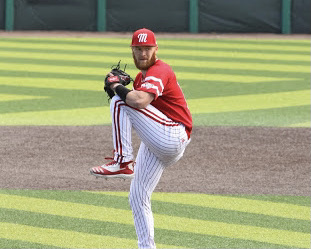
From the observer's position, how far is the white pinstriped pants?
20.9 feet

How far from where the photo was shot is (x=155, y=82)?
627 cm

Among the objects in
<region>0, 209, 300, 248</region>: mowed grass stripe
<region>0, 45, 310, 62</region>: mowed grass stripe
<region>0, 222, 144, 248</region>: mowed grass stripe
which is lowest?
<region>0, 209, 300, 248</region>: mowed grass stripe

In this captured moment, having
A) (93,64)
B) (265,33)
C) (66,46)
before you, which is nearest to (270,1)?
(265,33)

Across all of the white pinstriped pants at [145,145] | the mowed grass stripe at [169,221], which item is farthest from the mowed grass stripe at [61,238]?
the white pinstriped pants at [145,145]

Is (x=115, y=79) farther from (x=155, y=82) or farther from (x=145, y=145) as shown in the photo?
(x=145, y=145)

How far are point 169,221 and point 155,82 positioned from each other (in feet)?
8.37

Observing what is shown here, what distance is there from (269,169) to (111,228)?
3.16m

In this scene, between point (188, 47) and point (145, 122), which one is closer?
point (145, 122)

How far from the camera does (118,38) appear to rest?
95.0 feet

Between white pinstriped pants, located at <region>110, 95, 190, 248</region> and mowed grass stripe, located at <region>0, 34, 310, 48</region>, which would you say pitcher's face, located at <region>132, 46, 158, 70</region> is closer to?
white pinstriped pants, located at <region>110, 95, 190, 248</region>

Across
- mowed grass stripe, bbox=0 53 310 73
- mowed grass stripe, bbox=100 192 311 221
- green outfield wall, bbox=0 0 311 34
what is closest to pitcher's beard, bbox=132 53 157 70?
mowed grass stripe, bbox=100 192 311 221

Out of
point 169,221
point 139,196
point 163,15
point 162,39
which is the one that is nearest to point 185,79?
point 162,39

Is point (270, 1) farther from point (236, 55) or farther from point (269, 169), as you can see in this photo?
point (269, 169)

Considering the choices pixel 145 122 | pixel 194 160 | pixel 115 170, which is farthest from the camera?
pixel 194 160
